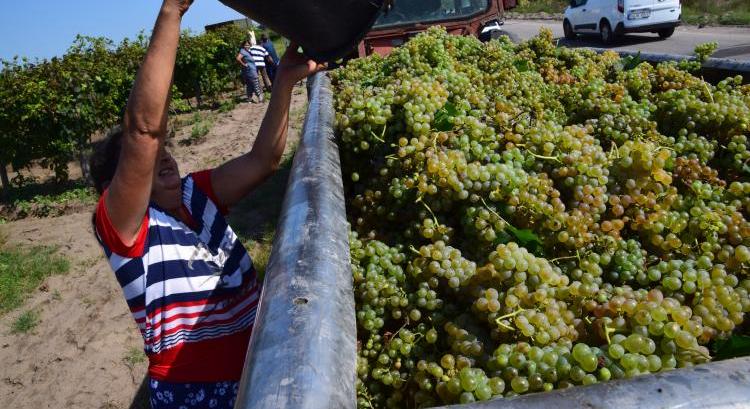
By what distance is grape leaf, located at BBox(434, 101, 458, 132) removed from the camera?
184 centimetres

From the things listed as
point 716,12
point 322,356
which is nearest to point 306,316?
point 322,356

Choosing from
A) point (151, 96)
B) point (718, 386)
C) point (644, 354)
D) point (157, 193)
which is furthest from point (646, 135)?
point (157, 193)

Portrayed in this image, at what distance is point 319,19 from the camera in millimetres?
1599

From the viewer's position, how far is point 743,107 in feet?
6.01

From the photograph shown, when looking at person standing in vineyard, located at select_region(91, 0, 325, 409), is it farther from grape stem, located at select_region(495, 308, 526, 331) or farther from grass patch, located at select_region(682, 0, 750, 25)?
grass patch, located at select_region(682, 0, 750, 25)

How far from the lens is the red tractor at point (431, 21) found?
566 cm

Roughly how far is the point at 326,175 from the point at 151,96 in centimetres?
55

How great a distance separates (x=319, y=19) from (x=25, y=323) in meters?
5.09

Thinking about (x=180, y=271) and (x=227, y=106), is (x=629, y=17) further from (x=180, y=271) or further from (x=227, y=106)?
(x=180, y=271)

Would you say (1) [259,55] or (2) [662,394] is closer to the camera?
(2) [662,394]

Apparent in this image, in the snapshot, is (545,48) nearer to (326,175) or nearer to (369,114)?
(369,114)

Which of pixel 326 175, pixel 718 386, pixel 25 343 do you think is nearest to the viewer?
pixel 718 386

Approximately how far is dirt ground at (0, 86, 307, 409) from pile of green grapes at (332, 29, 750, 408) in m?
3.05

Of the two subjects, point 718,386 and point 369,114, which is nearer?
point 718,386
